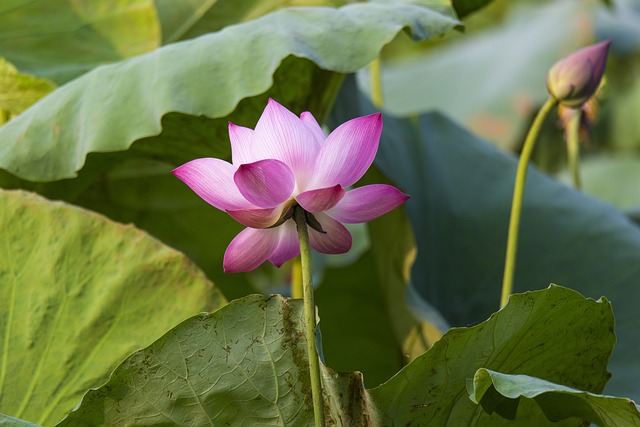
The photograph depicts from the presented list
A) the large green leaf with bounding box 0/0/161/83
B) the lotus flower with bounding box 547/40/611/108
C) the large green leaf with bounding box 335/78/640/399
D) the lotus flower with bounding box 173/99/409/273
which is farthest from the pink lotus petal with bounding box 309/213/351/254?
the large green leaf with bounding box 0/0/161/83

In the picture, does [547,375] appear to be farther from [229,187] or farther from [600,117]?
[600,117]

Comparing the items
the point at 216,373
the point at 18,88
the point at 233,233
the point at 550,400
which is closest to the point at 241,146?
the point at 216,373

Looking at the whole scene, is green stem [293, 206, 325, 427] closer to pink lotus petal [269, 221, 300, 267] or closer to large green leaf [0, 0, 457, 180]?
pink lotus petal [269, 221, 300, 267]

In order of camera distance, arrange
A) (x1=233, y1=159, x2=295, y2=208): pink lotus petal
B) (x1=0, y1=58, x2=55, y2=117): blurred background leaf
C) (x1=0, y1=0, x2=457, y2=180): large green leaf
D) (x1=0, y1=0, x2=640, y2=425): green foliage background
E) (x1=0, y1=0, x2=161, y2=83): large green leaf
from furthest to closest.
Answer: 1. (x1=0, y1=0, x2=161, y2=83): large green leaf
2. (x1=0, y1=58, x2=55, y2=117): blurred background leaf
3. (x1=0, y1=0, x2=457, y2=180): large green leaf
4. (x1=0, y1=0, x2=640, y2=425): green foliage background
5. (x1=233, y1=159, x2=295, y2=208): pink lotus petal

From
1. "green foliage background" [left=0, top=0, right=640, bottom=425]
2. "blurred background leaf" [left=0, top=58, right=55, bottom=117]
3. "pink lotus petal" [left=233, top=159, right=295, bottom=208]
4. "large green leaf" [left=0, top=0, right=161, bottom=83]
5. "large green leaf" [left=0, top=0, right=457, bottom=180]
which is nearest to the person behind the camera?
"pink lotus petal" [left=233, top=159, right=295, bottom=208]

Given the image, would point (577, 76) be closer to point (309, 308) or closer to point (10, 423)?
point (309, 308)

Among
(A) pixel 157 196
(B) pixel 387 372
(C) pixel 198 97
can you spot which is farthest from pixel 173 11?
(B) pixel 387 372

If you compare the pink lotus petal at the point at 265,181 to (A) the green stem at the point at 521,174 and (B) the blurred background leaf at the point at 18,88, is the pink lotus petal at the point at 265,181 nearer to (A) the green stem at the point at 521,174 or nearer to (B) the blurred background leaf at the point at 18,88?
(A) the green stem at the point at 521,174

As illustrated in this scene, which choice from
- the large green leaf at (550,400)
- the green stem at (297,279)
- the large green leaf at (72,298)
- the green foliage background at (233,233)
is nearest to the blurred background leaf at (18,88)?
the green foliage background at (233,233)
